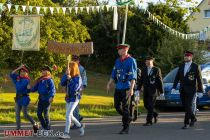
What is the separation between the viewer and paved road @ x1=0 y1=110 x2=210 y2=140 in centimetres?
995

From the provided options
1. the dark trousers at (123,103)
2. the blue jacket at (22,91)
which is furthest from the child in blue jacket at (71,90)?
the blue jacket at (22,91)

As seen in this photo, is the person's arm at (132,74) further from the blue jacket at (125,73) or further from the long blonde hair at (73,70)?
the long blonde hair at (73,70)

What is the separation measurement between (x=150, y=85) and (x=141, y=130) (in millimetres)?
1573

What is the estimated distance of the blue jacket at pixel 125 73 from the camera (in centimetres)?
1011

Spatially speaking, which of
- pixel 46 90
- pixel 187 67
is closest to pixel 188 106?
pixel 187 67

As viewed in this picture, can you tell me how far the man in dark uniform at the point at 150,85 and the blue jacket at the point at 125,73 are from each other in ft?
7.23

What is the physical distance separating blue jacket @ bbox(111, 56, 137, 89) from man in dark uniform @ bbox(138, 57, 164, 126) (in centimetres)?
220

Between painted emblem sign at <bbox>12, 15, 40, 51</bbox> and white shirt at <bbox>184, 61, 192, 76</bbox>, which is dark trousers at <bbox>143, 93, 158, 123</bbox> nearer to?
white shirt at <bbox>184, 61, 192, 76</bbox>

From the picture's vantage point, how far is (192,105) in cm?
1148

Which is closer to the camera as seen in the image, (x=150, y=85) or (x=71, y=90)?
(x=71, y=90)

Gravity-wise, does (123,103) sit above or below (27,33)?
below

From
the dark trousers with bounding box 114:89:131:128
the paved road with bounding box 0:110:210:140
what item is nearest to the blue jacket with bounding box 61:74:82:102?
the paved road with bounding box 0:110:210:140

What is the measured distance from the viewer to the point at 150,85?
1234 cm

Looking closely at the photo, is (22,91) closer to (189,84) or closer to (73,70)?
(73,70)
